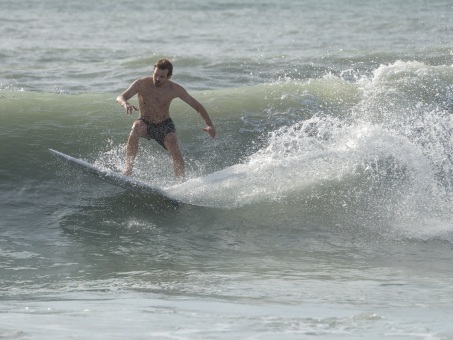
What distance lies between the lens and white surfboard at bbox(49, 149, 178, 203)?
956 cm

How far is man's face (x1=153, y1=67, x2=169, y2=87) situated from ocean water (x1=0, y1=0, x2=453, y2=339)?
110cm

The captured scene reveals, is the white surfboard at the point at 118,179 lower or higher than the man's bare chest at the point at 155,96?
lower

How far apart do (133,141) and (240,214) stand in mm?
1330

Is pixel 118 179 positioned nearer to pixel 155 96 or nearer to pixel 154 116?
pixel 154 116

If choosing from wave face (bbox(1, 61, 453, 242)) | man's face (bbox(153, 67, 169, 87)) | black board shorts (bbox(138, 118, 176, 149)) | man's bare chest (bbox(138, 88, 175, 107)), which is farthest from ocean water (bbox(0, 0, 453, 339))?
man's face (bbox(153, 67, 169, 87))

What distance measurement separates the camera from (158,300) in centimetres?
642

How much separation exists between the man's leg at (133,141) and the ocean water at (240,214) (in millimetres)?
470

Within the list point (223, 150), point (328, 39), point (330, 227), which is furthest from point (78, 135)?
point (328, 39)

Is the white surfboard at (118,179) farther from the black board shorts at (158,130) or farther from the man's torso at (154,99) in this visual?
the man's torso at (154,99)

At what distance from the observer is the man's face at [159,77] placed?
Answer: 9.46 metres

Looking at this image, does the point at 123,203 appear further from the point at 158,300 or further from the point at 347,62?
the point at 347,62

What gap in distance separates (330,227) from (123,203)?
223cm

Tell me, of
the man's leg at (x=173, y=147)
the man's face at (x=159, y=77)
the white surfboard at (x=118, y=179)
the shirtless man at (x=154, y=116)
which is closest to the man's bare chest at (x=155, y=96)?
the shirtless man at (x=154, y=116)

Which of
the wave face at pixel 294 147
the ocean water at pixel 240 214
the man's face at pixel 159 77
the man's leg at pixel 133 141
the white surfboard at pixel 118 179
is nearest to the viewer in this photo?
the ocean water at pixel 240 214
